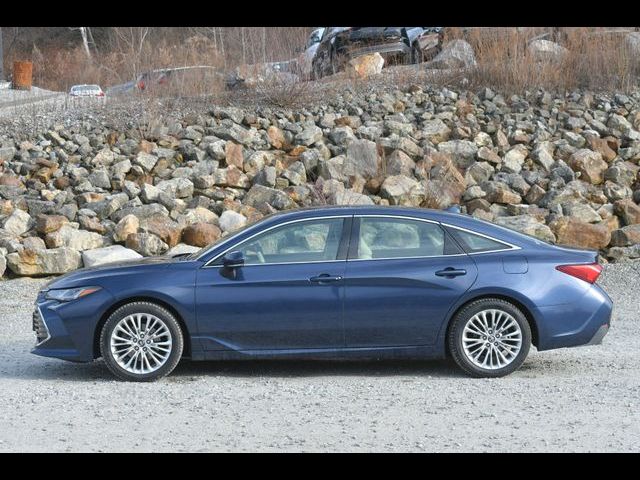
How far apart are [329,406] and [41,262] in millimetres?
8889

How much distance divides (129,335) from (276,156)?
12.0 metres

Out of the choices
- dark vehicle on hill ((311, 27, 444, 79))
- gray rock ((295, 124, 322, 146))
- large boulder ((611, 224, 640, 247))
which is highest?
dark vehicle on hill ((311, 27, 444, 79))

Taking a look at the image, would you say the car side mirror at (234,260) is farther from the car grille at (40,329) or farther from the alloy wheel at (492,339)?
Result: the alloy wheel at (492,339)

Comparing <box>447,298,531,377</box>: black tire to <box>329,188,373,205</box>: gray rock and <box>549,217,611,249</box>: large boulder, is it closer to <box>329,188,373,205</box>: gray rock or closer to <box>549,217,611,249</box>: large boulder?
<box>549,217,611,249</box>: large boulder

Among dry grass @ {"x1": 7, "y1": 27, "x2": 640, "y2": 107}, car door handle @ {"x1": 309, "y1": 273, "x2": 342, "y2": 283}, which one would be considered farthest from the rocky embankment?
car door handle @ {"x1": 309, "y1": 273, "x2": 342, "y2": 283}

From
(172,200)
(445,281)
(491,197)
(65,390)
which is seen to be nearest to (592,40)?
(491,197)

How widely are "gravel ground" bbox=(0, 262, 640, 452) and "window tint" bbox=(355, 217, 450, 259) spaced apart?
1.04m

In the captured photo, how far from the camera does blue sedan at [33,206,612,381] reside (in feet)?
29.2

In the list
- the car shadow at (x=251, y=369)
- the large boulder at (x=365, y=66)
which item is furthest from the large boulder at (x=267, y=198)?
the car shadow at (x=251, y=369)

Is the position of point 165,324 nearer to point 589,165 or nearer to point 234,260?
point 234,260

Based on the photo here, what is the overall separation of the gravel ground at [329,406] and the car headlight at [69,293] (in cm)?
70

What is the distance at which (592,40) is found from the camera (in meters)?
24.8

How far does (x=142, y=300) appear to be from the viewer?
8969 mm

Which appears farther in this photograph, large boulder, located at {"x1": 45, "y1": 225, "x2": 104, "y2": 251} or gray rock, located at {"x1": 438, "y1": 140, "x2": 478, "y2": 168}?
gray rock, located at {"x1": 438, "y1": 140, "x2": 478, "y2": 168}
